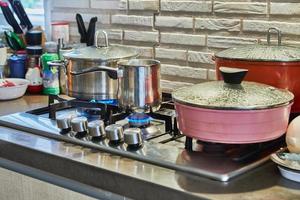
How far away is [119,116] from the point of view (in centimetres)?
149

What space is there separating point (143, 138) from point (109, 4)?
824 mm

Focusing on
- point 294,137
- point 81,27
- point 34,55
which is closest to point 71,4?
point 81,27

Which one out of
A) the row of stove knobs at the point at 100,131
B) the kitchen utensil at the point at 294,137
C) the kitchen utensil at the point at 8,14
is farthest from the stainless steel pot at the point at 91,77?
the kitchen utensil at the point at 8,14

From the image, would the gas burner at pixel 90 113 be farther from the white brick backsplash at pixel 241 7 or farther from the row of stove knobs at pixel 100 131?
the white brick backsplash at pixel 241 7

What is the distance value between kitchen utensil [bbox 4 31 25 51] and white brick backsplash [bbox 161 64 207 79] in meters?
0.61

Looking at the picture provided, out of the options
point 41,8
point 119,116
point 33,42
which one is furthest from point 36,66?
point 119,116

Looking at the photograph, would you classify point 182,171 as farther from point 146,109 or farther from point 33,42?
point 33,42

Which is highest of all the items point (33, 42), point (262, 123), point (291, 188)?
point (33, 42)

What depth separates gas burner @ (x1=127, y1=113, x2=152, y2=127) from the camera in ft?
4.85

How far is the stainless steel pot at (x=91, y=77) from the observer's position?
1.52 meters

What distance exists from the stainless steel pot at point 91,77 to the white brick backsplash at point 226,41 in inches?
12.5

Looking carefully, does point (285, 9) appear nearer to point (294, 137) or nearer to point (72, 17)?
point (294, 137)

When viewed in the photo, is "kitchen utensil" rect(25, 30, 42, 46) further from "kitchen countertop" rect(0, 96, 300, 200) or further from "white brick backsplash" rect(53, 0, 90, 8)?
"kitchen countertop" rect(0, 96, 300, 200)

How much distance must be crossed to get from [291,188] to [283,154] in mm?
122
